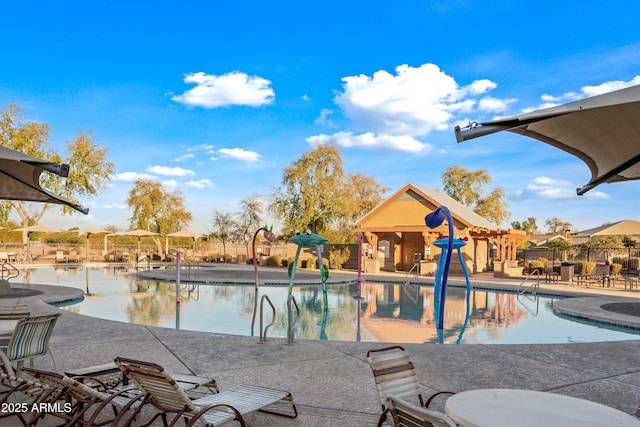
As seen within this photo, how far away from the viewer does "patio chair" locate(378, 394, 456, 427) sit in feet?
8.45

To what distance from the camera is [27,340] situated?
494cm

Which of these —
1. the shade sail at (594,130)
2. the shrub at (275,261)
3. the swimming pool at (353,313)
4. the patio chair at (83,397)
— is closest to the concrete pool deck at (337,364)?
the patio chair at (83,397)

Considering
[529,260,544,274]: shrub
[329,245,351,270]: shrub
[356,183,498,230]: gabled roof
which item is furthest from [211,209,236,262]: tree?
[529,260,544,274]: shrub

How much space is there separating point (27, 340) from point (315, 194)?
33.4m

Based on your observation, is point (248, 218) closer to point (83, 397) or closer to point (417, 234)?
point (417, 234)

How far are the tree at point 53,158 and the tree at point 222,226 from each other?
938 cm

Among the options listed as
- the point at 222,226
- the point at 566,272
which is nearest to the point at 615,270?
the point at 566,272

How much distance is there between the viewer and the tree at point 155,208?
4297 cm

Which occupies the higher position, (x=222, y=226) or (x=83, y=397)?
(x=222, y=226)

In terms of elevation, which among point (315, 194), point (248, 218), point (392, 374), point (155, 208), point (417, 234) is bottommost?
point (392, 374)

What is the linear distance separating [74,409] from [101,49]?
2539 centimetres

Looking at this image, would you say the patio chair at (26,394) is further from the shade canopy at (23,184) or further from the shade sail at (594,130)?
the shade sail at (594,130)

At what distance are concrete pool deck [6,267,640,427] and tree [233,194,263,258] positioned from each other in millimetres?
34659

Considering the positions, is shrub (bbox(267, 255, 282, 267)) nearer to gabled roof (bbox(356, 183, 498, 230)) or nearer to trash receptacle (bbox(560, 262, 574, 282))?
gabled roof (bbox(356, 183, 498, 230))
